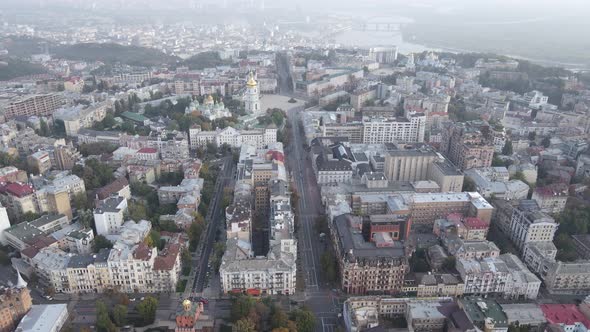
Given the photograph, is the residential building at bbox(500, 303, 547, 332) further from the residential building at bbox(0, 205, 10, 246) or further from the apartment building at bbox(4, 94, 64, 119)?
the apartment building at bbox(4, 94, 64, 119)

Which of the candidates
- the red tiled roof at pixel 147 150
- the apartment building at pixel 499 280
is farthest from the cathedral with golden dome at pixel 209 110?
the apartment building at pixel 499 280

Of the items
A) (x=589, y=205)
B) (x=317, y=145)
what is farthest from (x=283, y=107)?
(x=589, y=205)

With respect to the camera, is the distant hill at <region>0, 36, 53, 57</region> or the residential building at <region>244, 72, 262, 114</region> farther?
the distant hill at <region>0, 36, 53, 57</region>

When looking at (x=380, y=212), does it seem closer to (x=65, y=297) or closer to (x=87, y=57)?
(x=65, y=297)

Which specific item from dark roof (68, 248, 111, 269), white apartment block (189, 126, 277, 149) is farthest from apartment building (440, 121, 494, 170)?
dark roof (68, 248, 111, 269)

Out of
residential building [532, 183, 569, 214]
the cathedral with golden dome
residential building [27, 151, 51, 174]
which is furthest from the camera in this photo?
the cathedral with golden dome

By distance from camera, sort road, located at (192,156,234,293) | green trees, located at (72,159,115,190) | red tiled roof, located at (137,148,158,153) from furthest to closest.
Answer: red tiled roof, located at (137,148,158,153), green trees, located at (72,159,115,190), road, located at (192,156,234,293)
